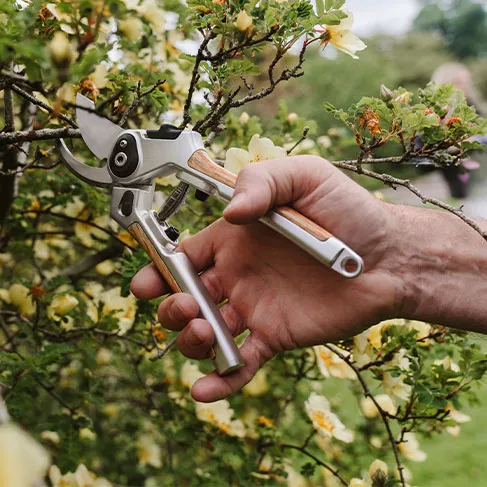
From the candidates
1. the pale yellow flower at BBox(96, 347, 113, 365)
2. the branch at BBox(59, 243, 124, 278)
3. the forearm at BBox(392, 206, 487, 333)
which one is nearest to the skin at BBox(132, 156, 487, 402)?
the forearm at BBox(392, 206, 487, 333)

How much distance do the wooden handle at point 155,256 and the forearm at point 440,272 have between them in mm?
484

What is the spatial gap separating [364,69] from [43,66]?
17479 mm

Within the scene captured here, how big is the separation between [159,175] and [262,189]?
31 cm

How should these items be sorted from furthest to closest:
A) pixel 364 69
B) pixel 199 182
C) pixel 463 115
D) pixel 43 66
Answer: pixel 364 69, pixel 463 115, pixel 199 182, pixel 43 66

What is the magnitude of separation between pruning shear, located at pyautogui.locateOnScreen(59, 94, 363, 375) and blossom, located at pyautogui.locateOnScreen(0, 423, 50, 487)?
738 millimetres

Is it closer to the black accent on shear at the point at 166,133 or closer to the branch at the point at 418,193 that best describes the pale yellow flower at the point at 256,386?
the branch at the point at 418,193

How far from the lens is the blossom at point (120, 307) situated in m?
1.76

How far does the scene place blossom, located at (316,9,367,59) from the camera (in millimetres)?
1363

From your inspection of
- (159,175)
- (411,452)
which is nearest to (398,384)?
(411,452)

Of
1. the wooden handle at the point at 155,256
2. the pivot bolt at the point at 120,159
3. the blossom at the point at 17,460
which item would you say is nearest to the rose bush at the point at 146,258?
the blossom at the point at 17,460

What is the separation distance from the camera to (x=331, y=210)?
1286 mm

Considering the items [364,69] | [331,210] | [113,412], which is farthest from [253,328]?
[364,69]

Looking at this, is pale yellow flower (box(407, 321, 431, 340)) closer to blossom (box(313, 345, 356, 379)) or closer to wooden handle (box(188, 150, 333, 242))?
blossom (box(313, 345, 356, 379))

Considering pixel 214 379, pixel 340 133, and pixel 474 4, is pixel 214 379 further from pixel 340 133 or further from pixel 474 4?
pixel 474 4
